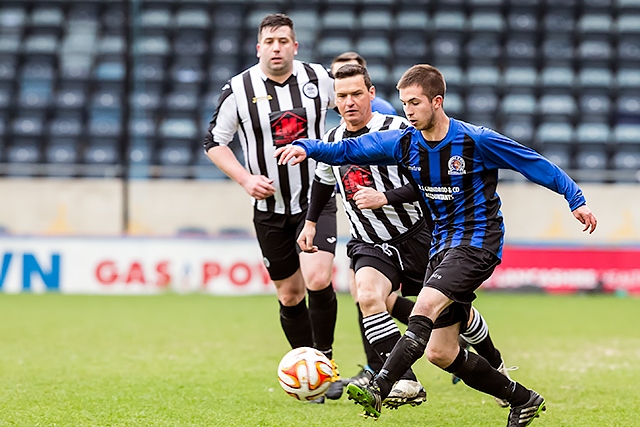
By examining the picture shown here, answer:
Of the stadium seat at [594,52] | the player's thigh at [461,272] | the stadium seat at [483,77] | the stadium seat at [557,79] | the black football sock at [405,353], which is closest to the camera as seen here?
the black football sock at [405,353]

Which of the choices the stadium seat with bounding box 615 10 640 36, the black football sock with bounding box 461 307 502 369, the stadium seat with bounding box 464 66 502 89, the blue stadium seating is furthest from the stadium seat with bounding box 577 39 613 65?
the black football sock with bounding box 461 307 502 369

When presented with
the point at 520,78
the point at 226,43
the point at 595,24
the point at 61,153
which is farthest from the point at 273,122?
the point at 595,24

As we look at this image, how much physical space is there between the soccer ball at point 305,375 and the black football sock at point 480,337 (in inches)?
31.1

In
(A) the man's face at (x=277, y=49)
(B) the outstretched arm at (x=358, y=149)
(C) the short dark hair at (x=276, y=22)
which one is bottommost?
(B) the outstretched arm at (x=358, y=149)

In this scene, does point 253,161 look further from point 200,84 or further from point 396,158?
point 200,84

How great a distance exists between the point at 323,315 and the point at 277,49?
163 centimetres

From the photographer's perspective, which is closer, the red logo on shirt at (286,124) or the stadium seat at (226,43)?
the red logo on shirt at (286,124)

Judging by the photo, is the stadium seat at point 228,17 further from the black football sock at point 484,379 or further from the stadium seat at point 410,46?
the black football sock at point 484,379

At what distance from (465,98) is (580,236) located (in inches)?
150

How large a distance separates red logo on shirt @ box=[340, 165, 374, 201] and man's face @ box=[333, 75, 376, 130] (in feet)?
1.03

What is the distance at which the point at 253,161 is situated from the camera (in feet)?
20.3

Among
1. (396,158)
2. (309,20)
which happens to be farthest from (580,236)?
(396,158)

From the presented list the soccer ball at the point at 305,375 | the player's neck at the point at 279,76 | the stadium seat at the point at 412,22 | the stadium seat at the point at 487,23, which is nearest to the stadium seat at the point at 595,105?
the stadium seat at the point at 487,23

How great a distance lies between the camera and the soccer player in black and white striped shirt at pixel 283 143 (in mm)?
6086
